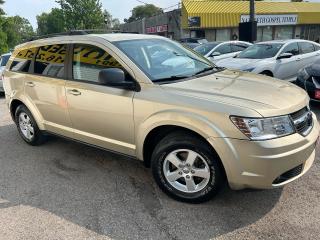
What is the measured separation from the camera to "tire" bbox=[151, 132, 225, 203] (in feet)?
10.7

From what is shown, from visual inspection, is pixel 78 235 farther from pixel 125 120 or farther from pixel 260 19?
pixel 260 19

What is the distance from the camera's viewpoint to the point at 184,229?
3.09 m

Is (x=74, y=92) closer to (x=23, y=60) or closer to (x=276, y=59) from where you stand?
(x=23, y=60)

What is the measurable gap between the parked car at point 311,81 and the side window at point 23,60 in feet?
16.5

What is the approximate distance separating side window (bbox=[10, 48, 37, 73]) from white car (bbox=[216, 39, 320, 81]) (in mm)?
5227

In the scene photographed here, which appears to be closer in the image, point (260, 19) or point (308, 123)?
point (308, 123)

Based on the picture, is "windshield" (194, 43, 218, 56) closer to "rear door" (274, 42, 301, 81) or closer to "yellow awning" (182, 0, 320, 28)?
"rear door" (274, 42, 301, 81)

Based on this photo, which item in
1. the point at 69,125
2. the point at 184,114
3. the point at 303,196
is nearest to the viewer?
the point at 184,114

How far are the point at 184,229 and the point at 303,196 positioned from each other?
4.51 feet

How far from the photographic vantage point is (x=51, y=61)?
4734 millimetres

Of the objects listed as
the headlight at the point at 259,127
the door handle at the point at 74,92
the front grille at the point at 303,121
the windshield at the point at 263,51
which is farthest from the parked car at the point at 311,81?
the door handle at the point at 74,92

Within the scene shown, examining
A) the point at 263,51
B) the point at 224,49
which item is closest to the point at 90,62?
the point at 263,51

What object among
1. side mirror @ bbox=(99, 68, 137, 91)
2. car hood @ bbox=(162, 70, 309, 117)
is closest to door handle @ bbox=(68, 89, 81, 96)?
side mirror @ bbox=(99, 68, 137, 91)

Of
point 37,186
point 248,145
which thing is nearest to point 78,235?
point 37,186
